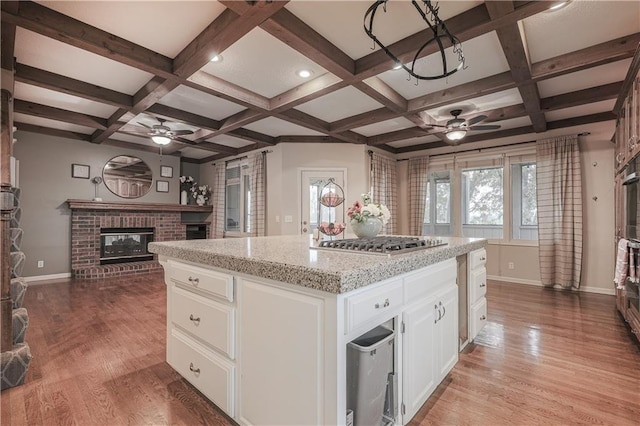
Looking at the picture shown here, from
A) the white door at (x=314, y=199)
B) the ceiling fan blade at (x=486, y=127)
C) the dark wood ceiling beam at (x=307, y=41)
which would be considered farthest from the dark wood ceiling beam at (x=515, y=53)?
the white door at (x=314, y=199)

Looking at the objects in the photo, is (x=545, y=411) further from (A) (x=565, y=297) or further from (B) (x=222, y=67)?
(B) (x=222, y=67)

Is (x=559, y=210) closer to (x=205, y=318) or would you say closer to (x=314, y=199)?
(x=314, y=199)

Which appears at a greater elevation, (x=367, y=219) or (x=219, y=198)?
(x=219, y=198)

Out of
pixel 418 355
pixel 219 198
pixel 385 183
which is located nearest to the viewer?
pixel 418 355

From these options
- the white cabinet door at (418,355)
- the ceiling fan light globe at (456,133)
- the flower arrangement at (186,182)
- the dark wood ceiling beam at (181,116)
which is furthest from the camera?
the flower arrangement at (186,182)

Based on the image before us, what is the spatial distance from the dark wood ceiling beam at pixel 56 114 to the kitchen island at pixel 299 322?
147 inches

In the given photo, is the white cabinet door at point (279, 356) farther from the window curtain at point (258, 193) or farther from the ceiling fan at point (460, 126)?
the window curtain at point (258, 193)

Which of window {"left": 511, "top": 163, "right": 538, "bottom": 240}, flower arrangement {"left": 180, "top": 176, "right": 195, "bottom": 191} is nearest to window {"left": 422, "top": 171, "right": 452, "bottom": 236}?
window {"left": 511, "top": 163, "right": 538, "bottom": 240}

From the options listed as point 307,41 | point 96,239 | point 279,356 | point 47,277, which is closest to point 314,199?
point 307,41

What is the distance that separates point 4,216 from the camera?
1.97 m

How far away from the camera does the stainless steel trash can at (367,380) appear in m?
1.20

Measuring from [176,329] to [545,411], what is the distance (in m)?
2.22

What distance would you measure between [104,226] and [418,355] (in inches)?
241

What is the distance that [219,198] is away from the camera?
7027 mm
